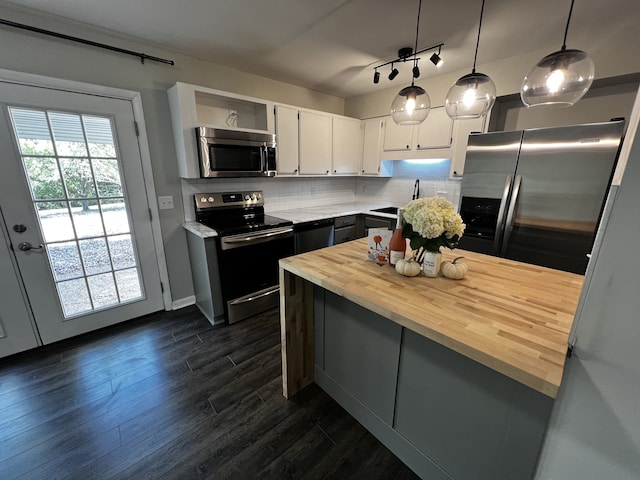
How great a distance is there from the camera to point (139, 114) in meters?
2.32

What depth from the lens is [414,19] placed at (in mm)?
1849

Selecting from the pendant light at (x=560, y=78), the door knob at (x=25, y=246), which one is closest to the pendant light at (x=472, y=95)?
the pendant light at (x=560, y=78)

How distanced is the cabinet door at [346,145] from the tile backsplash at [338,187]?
0.37 meters

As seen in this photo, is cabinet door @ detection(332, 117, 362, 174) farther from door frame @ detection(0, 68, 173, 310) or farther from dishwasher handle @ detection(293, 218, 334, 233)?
door frame @ detection(0, 68, 173, 310)

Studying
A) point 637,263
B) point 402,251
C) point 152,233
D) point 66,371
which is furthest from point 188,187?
point 637,263

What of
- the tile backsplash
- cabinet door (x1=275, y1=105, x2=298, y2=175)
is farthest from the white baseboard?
cabinet door (x1=275, y1=105, x2=298, y2=175)

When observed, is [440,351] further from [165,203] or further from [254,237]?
[165,203]

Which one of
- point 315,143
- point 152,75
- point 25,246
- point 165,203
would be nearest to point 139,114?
point 152,75

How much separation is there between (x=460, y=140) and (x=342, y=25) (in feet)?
5.61

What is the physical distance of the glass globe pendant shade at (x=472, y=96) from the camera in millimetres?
1411

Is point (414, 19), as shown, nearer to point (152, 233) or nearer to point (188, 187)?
point (188, 187)

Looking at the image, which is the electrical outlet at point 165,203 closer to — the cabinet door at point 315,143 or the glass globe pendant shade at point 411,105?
the cabinet door at point 315,143

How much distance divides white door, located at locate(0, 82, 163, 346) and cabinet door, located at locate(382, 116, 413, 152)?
285 cm

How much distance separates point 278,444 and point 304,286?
884 millimetres
